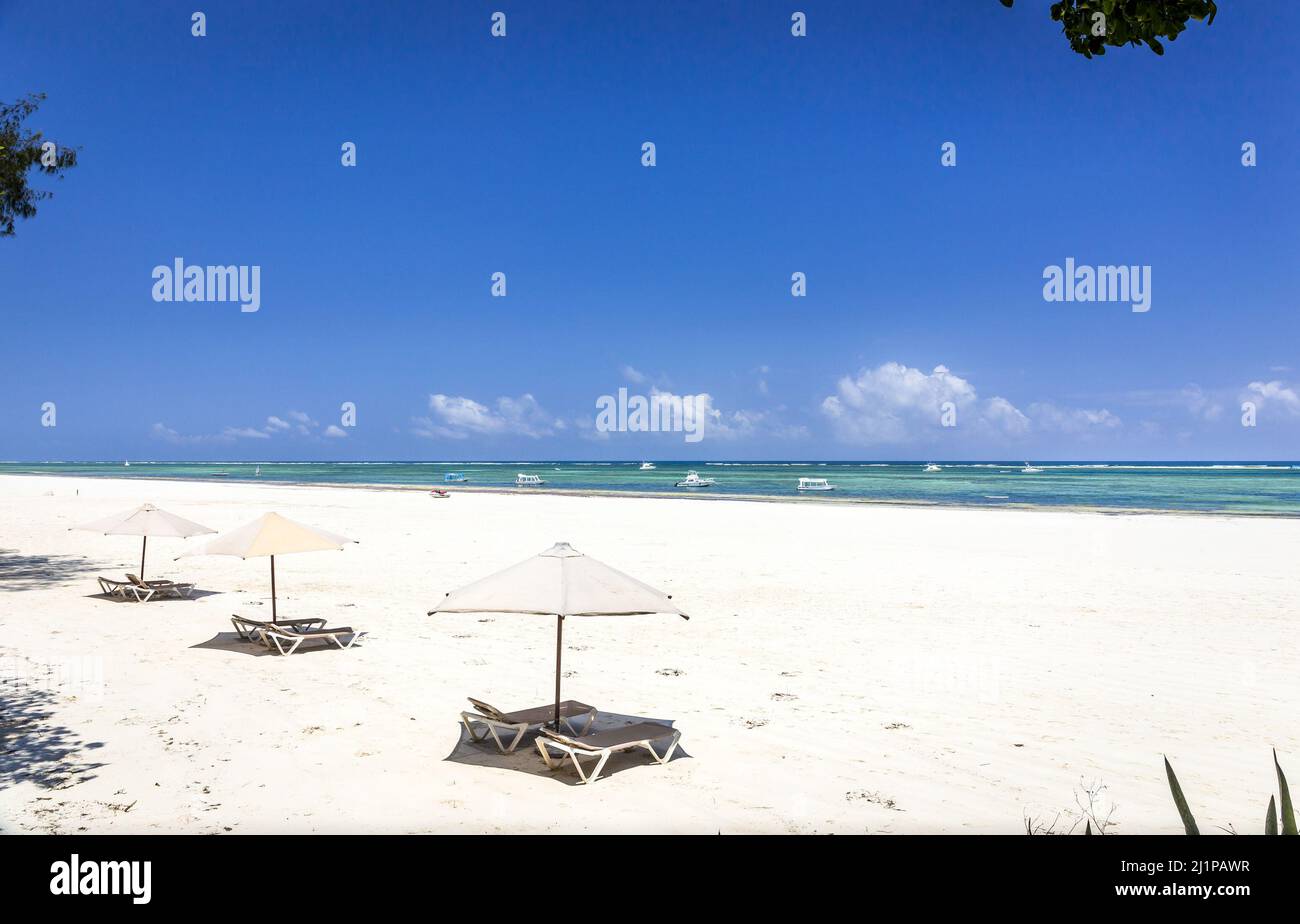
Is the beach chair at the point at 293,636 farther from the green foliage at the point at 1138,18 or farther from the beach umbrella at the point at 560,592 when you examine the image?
the green foliage at the point at 1138,18

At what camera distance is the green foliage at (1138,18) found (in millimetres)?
3059

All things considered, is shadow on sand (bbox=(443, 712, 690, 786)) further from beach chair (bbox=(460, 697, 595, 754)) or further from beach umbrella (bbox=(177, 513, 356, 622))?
beach umbrella (bbox=(177, 513, 356, 622))

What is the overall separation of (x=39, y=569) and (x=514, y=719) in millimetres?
13772

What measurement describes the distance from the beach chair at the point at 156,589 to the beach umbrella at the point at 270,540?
348 centimetres

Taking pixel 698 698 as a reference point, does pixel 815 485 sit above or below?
above

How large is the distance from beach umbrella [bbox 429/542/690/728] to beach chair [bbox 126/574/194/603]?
8.96m

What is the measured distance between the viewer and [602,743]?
6.46m

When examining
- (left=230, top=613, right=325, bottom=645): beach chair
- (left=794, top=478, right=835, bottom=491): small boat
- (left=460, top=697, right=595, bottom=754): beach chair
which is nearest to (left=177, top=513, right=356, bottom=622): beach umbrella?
(left=230, top=613, right=325, bottom=645): beach chair

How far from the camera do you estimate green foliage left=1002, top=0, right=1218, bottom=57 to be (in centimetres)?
306

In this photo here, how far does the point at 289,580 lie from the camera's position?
1545 cm

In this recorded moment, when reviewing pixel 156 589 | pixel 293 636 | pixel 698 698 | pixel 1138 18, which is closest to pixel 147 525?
pixel 156 589

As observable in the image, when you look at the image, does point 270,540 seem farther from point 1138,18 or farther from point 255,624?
point 1138,18

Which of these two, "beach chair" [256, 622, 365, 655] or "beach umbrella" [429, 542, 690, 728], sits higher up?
"beach umbrella" [429, 542, 690, 728]

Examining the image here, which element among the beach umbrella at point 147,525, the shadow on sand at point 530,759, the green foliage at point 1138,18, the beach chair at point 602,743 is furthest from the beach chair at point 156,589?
the green foliage at point 1138,18
